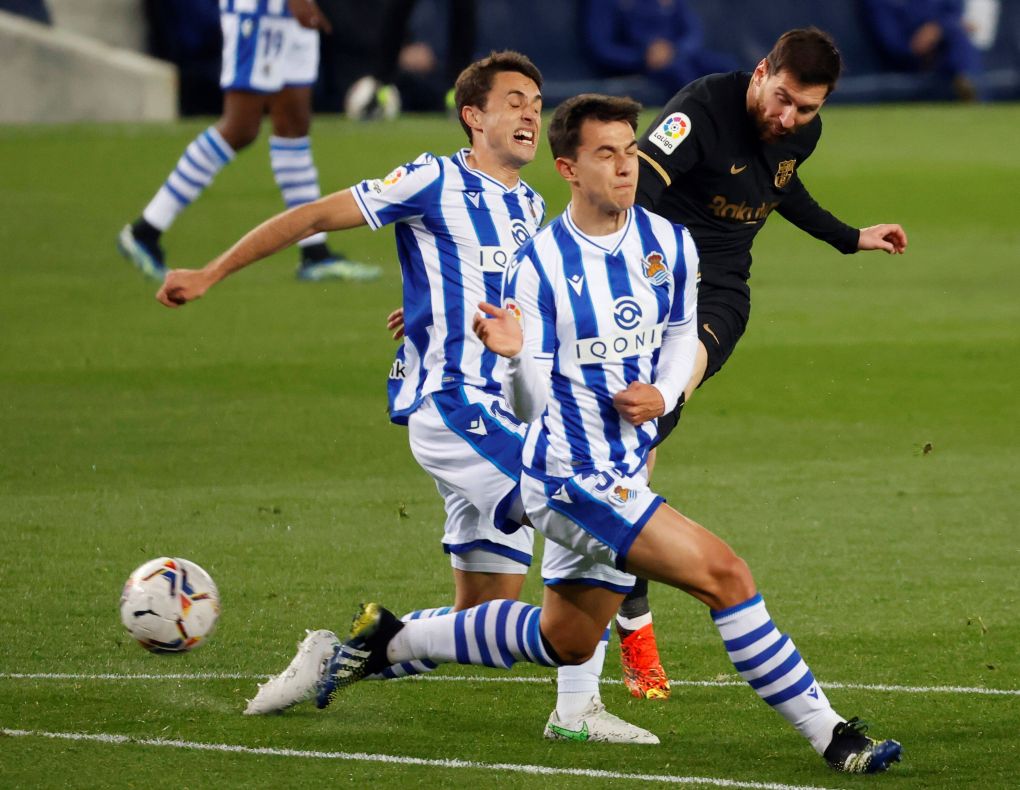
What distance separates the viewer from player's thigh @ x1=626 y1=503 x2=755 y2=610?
4652mm

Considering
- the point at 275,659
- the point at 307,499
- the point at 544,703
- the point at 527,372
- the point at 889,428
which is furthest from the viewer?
the point at 889,428

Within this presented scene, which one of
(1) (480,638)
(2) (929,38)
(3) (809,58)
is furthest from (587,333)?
(2) (929,38)

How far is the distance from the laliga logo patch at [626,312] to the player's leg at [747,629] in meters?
0.47

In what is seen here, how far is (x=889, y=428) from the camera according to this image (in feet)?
32.2

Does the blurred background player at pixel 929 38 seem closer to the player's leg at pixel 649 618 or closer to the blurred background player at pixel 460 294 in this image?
the player's leg at pixel 649 618

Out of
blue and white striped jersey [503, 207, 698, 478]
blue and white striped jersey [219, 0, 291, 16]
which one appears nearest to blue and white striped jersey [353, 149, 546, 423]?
blue and white striped jersey [503, 207, 698, 478]

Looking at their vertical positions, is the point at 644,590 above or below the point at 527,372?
below

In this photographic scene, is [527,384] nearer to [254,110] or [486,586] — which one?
[486,586]

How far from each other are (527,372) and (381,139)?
1519cm

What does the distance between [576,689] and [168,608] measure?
1.17 m

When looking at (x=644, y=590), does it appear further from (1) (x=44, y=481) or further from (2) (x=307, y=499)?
(1) (x=44, y=481)

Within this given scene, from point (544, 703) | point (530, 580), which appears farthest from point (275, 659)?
point (530, 580)

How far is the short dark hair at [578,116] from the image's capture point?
4859 mm

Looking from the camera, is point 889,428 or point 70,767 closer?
point 70,767
